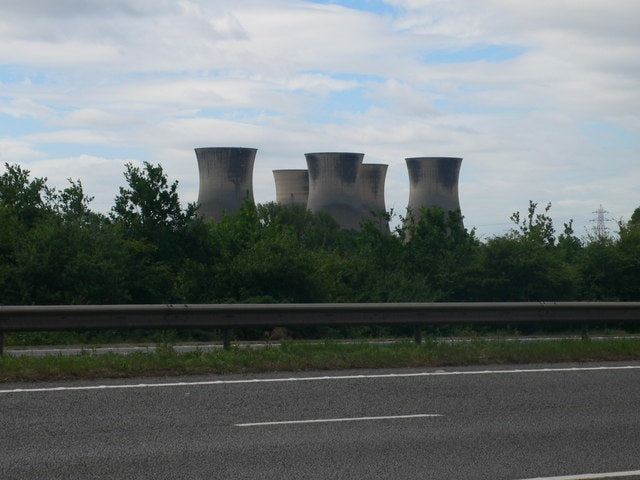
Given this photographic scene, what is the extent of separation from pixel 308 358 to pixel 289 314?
1.43m

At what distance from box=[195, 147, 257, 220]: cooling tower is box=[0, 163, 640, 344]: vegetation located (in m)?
31.0

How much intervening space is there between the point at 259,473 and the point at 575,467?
232cm

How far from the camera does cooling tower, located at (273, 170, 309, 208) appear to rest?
79.3m

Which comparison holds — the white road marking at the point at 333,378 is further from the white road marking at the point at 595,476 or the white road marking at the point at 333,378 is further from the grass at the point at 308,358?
the white road marking at the point at 595,476

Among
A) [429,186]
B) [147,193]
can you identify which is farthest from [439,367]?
[429,186]

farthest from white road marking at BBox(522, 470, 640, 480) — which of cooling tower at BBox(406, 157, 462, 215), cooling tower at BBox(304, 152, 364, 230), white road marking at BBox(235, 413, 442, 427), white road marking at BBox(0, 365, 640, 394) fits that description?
cooling tower at BBox(304, 152, 364, 230)

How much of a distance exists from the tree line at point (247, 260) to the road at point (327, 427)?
44.4 ft

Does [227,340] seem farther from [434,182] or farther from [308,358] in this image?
[434,182]

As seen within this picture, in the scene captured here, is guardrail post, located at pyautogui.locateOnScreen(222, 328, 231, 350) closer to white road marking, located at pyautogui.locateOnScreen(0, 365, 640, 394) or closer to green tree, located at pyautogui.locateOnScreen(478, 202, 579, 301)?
white road marking, located at pyautogui.locateOnScreen(0, 365, 640, 394)

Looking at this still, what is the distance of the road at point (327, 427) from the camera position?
6664 mm

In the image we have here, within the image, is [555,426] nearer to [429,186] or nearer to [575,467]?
[575,467]

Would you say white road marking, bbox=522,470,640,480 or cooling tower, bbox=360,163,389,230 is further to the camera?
cooling tower, bbox=360,163,389,230

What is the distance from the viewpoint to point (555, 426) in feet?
27.3

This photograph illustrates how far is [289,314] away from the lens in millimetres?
13164
